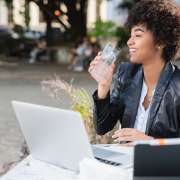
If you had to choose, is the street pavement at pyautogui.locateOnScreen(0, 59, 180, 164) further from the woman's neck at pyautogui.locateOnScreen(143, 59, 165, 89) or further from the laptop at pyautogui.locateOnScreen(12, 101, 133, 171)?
the laptop at pyautogui.locateOnScreen(12, 101, 133, 171)

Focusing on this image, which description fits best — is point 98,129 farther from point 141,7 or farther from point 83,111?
point 83,111

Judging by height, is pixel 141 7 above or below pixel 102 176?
above

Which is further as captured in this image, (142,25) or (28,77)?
(28,77)

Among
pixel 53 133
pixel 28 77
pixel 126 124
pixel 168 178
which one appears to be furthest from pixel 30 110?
pixel 28 77

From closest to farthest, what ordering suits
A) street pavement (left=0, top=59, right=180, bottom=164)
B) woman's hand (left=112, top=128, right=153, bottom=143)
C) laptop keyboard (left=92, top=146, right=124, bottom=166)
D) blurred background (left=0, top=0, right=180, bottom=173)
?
laptop keyboard (left=92, top=146, right=124, bottom=166), woman's hand (left=112, top=128, right=153, bottom=143), street pavement (left=0, top=59, right=180, bottom=164), blurred background (left=0, top=0, right=180, bottom=173)

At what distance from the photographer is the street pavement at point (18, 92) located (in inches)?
321

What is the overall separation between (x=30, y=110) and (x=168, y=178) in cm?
65

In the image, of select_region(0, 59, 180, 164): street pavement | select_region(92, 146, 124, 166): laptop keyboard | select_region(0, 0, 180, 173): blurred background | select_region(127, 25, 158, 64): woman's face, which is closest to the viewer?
select_region(92, 146, 124, 166): laptop keyboard

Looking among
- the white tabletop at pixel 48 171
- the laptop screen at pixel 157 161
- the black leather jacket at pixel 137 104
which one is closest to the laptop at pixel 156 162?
the laptop screen at pixel 157 161

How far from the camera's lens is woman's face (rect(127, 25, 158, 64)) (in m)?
3.12

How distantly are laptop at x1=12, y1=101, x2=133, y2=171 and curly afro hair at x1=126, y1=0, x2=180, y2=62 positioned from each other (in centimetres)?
75

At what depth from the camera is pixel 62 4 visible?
29031mm

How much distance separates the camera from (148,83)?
3322 mm

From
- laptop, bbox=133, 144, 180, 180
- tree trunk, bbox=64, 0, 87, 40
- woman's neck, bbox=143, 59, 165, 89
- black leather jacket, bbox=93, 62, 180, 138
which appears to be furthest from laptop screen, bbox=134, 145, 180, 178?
tree trunk, bbox=64, 0, 87, 40
